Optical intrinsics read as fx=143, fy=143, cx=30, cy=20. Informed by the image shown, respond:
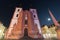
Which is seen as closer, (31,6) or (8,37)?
(8,37)

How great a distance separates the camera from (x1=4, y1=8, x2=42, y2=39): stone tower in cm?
587

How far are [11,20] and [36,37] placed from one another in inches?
49.8

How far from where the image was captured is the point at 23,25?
237 inches

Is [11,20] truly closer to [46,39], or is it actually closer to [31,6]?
[31,6]

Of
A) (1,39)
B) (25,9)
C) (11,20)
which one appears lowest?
(1,39)

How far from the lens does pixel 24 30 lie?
5.93 metres

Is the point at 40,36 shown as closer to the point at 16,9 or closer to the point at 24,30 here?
the point at 24,30

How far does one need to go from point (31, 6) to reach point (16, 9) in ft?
2.17

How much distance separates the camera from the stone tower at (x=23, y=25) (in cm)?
587

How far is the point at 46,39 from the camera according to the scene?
589 centimetres

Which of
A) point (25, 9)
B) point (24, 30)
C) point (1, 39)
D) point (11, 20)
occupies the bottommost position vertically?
point (1, 39)

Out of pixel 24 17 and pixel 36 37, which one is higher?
pixel 24 17

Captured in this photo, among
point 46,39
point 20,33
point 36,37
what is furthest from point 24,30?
point 46,39

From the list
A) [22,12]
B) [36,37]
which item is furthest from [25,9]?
[36,37]
